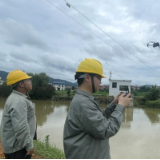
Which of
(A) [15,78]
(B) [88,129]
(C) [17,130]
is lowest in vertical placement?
(C) [17,130]

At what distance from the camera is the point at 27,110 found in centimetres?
181

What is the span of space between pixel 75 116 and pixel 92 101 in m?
0.14

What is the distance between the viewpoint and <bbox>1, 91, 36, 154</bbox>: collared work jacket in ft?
5.31

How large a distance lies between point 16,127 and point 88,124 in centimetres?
83

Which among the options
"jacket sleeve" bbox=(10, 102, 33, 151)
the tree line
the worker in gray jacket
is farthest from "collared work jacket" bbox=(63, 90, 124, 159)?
the tree line

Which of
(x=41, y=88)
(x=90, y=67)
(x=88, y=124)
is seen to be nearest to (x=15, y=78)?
(x=90, y=67)

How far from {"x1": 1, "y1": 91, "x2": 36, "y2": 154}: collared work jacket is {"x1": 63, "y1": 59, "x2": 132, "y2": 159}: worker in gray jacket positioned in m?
0.61

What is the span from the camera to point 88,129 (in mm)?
1061

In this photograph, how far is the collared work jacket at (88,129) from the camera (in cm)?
106

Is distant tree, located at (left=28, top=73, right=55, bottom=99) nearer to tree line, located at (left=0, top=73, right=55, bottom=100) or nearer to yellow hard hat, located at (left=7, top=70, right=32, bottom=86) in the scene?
tree line, located at (left=0, top=73, right=55, bottom=100)

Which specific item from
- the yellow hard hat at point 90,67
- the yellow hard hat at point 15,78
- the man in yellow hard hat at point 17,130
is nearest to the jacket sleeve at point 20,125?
the man in yellow hard hat at point 17,130

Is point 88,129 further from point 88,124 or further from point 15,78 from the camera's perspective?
point 15,78

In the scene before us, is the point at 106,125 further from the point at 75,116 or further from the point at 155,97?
the point at 155,97

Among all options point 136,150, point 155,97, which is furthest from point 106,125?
point 155,97
